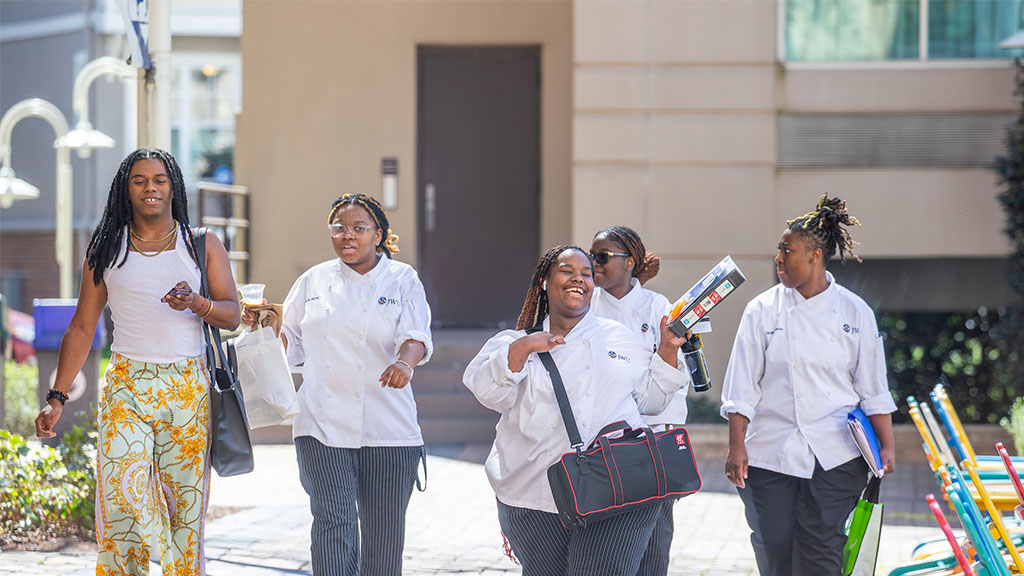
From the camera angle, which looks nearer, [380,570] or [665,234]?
[380,570]

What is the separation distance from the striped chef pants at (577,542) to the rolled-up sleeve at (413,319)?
35.9 inches

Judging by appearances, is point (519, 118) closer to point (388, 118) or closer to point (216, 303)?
point (388, 118)

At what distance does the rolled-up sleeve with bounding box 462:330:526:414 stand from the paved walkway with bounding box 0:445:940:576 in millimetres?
2428

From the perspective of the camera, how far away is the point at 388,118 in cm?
1259

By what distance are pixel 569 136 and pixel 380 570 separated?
8035 mm

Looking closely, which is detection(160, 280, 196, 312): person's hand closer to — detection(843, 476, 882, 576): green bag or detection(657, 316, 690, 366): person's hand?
detection(657, 316, 690, 366): person's hand

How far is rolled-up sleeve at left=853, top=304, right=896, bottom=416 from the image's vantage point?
514 cm

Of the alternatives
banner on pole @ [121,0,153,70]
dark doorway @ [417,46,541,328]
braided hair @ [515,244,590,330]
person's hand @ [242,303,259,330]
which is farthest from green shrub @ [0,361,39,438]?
braided hair @ [515,244,590,330]

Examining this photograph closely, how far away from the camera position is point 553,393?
13.9 ft

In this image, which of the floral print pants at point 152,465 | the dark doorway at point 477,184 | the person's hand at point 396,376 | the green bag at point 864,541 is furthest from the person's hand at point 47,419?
the dark doorway at point 477,184

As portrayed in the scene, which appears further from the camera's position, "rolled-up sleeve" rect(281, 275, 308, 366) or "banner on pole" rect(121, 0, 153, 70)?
"banner on pole" rect(121, 0, 153, 70)

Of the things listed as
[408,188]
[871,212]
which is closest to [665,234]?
[871,212]

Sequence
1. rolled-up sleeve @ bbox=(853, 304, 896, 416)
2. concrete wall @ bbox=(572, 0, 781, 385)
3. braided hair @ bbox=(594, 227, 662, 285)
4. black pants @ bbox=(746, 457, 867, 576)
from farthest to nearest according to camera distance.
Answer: concrete wall @ bbox=(572, 0, 781, 385) < braided hair @ bbox=(594, 227, 662, 285) < rolled-up sleeve @ bbox=(853, 304, 896, 416) < black pants @ bbox=(746, 457, 867, 576)

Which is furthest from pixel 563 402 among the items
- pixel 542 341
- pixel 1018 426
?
pixel 1018 426
